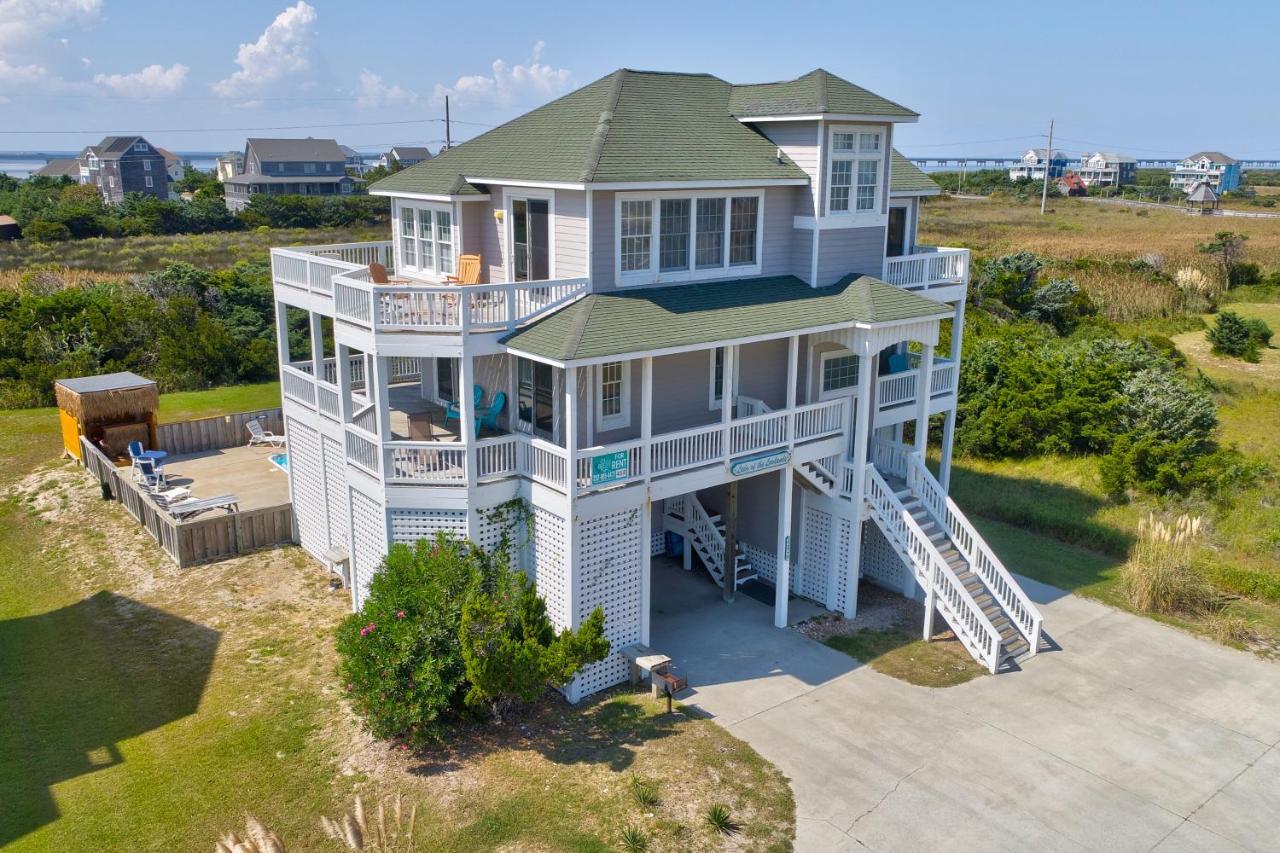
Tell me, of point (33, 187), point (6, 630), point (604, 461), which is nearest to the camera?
point (604, 461)

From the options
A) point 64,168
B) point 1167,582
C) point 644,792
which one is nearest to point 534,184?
point 644,792

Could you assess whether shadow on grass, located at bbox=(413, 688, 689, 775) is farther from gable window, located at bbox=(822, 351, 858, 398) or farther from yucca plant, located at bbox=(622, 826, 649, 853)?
gable window, located at bbox=(822, 351, 858, 398)

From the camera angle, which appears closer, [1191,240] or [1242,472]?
[1242,472]

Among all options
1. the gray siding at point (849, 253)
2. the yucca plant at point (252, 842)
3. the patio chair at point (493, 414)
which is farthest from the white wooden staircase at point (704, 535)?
the yucca plant at point (252, 842)

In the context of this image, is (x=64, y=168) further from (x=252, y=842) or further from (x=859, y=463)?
(x=252, y=842)

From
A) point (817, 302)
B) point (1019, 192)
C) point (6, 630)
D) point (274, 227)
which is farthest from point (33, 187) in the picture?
point (1019, 192)

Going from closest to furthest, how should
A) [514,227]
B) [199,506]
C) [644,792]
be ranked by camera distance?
[644,792] < [514,227] < [199,506]

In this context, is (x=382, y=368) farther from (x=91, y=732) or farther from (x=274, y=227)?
(x=274, y=227)
